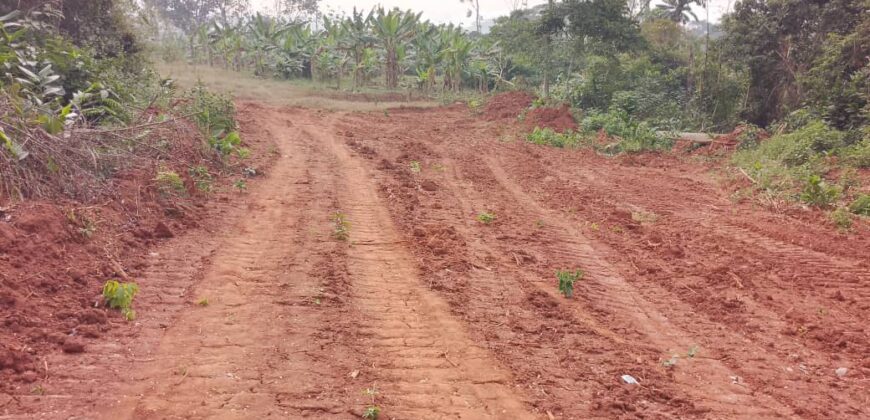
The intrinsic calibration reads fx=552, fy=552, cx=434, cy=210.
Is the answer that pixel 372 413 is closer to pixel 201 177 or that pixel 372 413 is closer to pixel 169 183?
pixel 169 183

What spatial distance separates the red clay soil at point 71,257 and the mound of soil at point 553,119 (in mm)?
12544

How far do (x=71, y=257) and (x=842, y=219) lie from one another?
990 centimetres

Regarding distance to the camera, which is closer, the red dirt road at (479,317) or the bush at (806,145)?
the red dirt road at (479,317)

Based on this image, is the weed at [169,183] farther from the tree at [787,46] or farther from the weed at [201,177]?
the tree at [787,46]

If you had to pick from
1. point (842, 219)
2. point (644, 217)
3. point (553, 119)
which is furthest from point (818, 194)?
point (553, 119)

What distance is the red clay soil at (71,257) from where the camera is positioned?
3884 mm

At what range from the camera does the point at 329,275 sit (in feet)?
18.5

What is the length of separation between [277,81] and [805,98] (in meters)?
24.7

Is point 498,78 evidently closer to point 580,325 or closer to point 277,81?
point 277,81

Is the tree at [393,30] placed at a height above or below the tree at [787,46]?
above

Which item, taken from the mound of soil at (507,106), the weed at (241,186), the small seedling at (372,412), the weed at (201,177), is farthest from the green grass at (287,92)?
the small seedling at (372,412)

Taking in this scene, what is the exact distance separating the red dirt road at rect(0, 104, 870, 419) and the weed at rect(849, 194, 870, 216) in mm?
797

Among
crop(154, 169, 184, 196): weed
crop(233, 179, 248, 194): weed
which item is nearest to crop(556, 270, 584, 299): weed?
crop(154, 169, 184, 196): weed

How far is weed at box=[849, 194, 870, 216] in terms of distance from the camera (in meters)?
8.59
